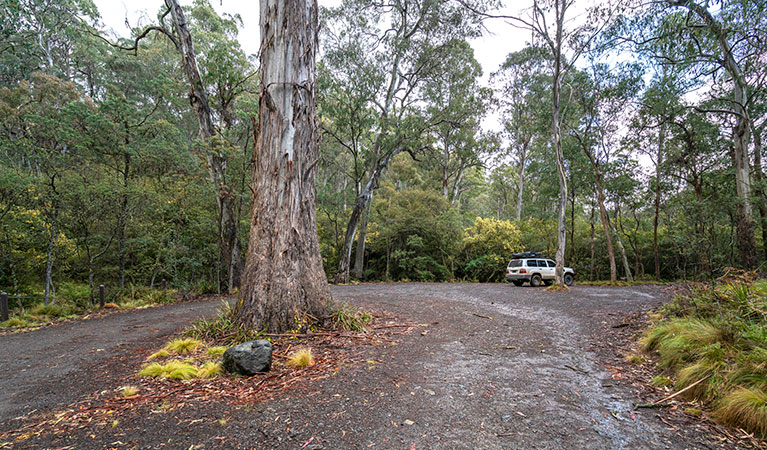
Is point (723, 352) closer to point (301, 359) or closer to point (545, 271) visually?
point (301, 359)

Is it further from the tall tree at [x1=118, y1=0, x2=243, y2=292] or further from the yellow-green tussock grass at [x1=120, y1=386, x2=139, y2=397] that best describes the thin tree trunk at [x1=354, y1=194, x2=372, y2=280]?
the yellow-green tussock grass at [x1=120, y1=386, x2=139, y2=397]

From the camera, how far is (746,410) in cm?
236

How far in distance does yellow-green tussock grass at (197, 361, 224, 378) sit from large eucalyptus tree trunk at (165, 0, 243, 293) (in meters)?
7.61

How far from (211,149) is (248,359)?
317 inches

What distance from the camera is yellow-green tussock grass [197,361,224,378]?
3318 millimetres

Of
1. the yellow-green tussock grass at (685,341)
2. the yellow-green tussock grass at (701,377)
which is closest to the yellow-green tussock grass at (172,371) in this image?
the yellow-green tussock grass at (701,377)

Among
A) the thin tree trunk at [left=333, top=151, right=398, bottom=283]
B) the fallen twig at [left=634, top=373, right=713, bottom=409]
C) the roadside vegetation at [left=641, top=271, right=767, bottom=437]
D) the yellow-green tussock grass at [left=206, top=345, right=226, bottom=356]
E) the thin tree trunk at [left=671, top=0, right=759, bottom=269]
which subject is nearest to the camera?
the roadside vegetation at [left=641, top=271, right=767, bottom=437]

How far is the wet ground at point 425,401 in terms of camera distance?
7.29 ft

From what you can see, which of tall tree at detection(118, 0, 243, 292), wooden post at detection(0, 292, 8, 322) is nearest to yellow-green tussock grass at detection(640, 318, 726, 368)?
tall tree at detection(118, 0, 243, 292)

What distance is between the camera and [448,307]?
7.66 meters

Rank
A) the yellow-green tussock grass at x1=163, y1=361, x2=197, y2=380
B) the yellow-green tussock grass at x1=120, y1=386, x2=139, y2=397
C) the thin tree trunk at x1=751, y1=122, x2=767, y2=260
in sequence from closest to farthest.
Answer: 1. the yellow-green tussock grass at x1=120, y1=386, x2=139, y2=397
2. the yellow-green tussock grass at x1=163, y1=361, x2=197, y2=380
3. the thin tree trunk at x1=751, y1=122, x2=767, y2=260

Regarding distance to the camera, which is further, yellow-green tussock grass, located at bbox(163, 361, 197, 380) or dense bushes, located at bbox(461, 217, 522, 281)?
dense bushes, located at bbox(461, 217, 522, 281)

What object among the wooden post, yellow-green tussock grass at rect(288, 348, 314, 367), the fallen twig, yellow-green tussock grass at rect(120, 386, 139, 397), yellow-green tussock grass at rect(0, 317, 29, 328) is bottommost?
yellow-green tussock grass at rect(0, 317, 29, 328)

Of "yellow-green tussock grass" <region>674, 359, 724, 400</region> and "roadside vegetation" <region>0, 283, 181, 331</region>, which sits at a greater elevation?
"yellow-green tussock grass" <region>674, 359, 724, 400</region>
